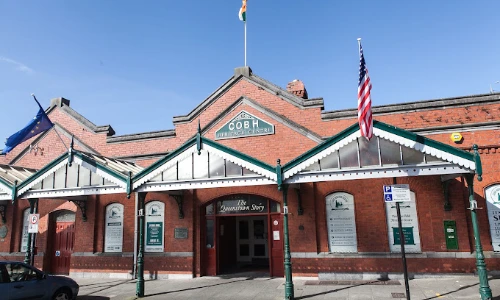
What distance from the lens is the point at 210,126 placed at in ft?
51.6

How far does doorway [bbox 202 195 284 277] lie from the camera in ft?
Answer: 46.6

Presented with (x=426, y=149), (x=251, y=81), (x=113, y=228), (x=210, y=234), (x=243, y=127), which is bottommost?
(x=210, y=234)

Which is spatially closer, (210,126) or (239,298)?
(239,298)

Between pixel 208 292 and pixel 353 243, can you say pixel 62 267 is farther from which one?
pixel 353 243

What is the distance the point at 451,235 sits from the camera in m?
12.3

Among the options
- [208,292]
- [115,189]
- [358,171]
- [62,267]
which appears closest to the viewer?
[358,171]

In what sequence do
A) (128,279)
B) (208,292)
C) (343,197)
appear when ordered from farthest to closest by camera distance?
(128,279), (343,197), (208,292)

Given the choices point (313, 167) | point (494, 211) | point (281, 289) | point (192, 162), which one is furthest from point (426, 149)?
point (192, 162)

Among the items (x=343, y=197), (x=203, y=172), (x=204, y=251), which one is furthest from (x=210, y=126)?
(x=343, y=197)

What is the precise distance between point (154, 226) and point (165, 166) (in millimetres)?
4526

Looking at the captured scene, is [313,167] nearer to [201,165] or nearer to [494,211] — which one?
[201,165]

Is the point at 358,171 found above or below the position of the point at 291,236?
above

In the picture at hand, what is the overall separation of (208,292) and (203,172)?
3.95 meters

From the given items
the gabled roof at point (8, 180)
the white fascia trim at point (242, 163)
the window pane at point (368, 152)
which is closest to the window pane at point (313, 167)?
the white fascia trim at point (242, 163)
